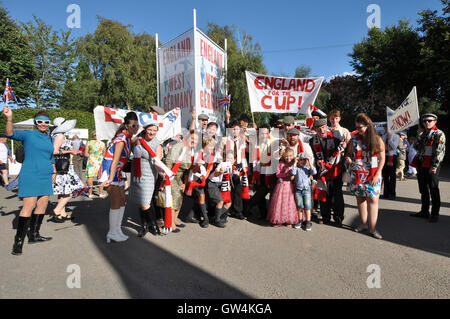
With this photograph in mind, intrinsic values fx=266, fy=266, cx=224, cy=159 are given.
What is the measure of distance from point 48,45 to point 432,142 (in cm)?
2937

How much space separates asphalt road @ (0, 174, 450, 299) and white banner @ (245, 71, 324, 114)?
8.87 feet

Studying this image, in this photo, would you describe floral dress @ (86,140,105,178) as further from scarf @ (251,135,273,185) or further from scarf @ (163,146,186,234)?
scarf @ (251,135,273,185)

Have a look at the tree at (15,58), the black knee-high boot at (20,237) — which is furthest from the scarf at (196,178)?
the tree at (15,58)

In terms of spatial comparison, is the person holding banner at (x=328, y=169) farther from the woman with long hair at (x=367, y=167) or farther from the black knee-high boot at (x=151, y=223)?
the black knee-high boot at (x=151, y=223)

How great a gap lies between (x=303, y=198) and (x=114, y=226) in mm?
3019

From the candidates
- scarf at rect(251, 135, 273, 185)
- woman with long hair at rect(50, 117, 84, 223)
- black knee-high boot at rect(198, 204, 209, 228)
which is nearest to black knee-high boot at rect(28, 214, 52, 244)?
woman with long hair at rect(50, 117, 84, 223)

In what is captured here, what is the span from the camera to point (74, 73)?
1035 inches

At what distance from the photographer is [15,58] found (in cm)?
2042

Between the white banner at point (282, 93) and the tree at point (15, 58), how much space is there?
21.4 metres

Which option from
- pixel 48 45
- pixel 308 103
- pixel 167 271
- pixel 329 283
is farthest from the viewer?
pixel 48 45

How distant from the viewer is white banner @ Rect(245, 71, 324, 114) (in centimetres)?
595

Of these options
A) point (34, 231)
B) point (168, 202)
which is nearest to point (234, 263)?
point (168, 202)
